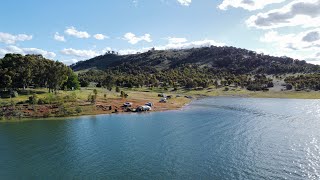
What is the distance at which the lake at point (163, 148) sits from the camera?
5659 centimetres

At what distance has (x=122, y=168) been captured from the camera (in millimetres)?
59344

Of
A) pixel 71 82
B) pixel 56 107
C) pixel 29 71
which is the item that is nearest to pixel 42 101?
pixel 56 107

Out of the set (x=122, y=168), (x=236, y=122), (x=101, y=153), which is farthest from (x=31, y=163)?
(x=236, y=122)

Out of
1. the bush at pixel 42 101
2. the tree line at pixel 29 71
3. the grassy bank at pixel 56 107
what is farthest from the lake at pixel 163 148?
the tree line at pixel 29 71

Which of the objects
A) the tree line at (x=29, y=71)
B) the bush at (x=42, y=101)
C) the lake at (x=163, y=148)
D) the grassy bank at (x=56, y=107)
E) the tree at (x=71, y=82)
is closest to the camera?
the lake at (x=163, y=148)

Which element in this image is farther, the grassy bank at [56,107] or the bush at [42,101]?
the bush at [42,101]

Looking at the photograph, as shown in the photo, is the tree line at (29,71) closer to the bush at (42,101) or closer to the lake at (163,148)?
the bush at (42,101)

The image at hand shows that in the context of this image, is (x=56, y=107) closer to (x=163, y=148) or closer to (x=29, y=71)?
(x=29, y=71)

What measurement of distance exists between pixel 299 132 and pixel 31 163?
65768mm

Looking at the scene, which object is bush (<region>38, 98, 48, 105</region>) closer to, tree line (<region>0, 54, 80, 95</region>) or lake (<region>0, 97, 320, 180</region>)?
lake (<region>0, 97, 320, 180</region>)

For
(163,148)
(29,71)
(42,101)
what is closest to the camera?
(163,148)

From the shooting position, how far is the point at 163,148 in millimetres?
72375

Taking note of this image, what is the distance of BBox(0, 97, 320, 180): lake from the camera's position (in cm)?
5659

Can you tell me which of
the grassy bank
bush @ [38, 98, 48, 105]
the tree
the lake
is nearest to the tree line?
the grassy bank
